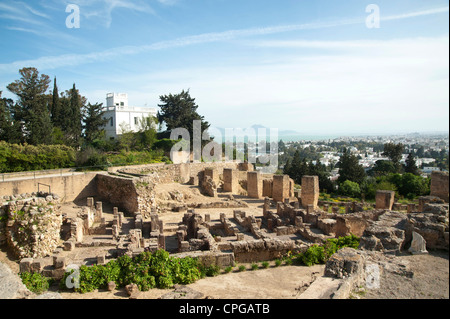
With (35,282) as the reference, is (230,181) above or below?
above

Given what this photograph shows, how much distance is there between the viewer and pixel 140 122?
3684 cm

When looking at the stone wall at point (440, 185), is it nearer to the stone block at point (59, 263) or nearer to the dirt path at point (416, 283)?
the dirt path at point (416, 283)

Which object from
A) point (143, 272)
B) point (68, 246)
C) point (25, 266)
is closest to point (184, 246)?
point (143, 272)

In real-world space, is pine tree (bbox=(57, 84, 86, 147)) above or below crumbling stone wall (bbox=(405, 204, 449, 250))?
above

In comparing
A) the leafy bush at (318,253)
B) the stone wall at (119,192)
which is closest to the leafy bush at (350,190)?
the leafy bush at (318,253)

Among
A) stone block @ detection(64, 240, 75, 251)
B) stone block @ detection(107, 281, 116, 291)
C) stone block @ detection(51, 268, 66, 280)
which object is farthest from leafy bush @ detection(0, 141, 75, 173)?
stone block @ detection(107, 281, 116, 291)

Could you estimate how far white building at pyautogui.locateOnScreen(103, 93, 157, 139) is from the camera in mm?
35250

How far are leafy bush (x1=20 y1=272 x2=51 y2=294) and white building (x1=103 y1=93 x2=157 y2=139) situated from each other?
25.8 m

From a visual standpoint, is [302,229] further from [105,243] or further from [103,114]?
[103,114]

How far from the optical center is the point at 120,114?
117ft

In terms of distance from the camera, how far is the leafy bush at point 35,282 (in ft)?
27.9

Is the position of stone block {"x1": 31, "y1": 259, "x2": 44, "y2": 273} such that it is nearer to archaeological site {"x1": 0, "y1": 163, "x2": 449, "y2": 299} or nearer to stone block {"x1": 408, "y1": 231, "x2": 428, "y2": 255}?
archaeological site {"x1": 0, "y1": 163, "x2": 449, "y2": 299}

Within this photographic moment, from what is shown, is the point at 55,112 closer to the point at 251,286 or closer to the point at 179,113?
the point at 179,113

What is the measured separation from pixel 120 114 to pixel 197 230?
1021 inches
